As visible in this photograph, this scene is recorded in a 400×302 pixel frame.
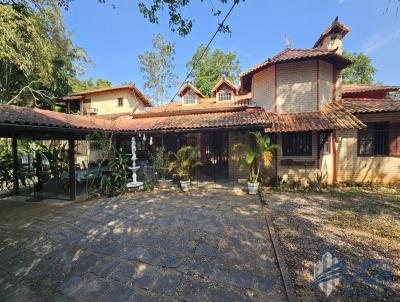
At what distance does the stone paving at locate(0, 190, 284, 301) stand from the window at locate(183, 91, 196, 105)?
10.2 metres

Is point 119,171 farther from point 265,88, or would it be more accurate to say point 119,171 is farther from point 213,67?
point 213,67

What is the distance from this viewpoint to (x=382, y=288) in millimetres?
2912

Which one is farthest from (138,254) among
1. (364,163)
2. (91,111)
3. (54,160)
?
(91,111)

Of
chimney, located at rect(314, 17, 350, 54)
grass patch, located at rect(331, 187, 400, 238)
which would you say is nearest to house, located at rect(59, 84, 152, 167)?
chimney, located at rect(314, 17, 350, 54)

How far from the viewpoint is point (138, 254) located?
3.92m

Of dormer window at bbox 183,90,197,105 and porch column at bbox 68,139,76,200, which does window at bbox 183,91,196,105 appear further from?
porch column at bbox 68,139,76,200

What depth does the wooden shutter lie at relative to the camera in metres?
9.05

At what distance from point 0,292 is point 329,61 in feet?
43.6

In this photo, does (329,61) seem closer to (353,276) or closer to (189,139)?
(189,139)

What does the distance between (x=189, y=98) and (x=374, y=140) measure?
11.4 meters

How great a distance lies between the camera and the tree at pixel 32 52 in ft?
35.9

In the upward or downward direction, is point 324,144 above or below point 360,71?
below

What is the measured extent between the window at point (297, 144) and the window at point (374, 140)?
8.42 ft

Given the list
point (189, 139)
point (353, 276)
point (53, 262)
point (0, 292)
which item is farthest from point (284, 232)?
point (189, 139)
